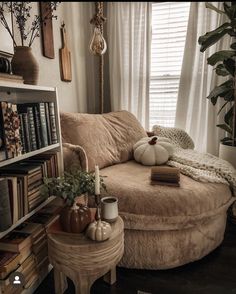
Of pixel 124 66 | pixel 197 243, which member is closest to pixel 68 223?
pixel 197 243

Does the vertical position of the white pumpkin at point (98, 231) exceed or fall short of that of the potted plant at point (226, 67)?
it falls short

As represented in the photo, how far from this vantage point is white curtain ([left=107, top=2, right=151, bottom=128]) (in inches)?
96.7

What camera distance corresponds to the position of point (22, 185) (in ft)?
3.65

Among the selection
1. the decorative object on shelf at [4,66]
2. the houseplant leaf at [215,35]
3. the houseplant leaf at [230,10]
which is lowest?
the decorative object on shelf at [4,66]

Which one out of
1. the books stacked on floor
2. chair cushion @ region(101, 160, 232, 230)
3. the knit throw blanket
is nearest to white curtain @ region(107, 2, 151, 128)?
the knit throw blanket

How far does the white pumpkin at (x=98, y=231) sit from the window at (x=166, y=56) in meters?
1.78

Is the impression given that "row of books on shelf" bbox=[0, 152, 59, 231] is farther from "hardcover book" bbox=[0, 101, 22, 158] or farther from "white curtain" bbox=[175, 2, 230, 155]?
"white curtain" bbox=[175, 2, 230, 155]

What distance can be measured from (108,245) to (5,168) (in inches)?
25.4

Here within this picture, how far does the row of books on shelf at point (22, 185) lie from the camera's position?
100 centimetres

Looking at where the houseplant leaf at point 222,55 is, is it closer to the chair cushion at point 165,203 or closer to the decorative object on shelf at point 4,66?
the chair cushion at point 165,203

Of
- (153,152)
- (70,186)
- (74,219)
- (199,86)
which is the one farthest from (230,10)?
(74,219)

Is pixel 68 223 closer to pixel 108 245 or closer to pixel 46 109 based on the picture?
pixel 108 245

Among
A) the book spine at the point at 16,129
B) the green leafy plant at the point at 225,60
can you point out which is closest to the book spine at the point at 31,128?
the book spine at the point at 16,129

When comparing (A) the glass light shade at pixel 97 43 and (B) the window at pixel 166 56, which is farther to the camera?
(B) the window at pixel 166 56
